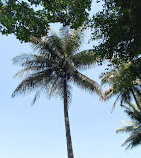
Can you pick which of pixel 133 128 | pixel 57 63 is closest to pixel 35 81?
pixel 57 63

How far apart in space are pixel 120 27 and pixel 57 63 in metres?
7.55

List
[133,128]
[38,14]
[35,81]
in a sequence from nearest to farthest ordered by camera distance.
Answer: [38,14], [35,81], [133,128]

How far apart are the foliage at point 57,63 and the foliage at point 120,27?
17.5ft

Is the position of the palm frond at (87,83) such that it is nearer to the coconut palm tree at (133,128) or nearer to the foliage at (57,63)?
the foliage at (57,63)

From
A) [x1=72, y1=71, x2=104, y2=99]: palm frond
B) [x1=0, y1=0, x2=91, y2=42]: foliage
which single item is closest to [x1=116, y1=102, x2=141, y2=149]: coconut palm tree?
[x1=72, y1=71, x2=104, y2=99]: palm frond

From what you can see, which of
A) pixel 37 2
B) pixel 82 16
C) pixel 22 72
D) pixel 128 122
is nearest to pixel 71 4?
pixel 82 16

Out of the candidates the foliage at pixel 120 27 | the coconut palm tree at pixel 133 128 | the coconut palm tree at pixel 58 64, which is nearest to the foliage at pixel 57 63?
the coconut palm tree at pixel 58 64

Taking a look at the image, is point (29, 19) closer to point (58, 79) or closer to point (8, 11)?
point (8, 11)

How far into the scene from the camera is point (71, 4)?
8.00 metres

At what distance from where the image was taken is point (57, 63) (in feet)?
48.1

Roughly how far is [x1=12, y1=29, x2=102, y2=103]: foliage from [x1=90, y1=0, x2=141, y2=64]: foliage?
5.32 m

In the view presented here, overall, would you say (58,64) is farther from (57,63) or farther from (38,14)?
(38,14)

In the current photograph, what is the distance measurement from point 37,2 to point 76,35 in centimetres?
733

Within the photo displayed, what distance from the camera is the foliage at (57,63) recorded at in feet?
46.7
